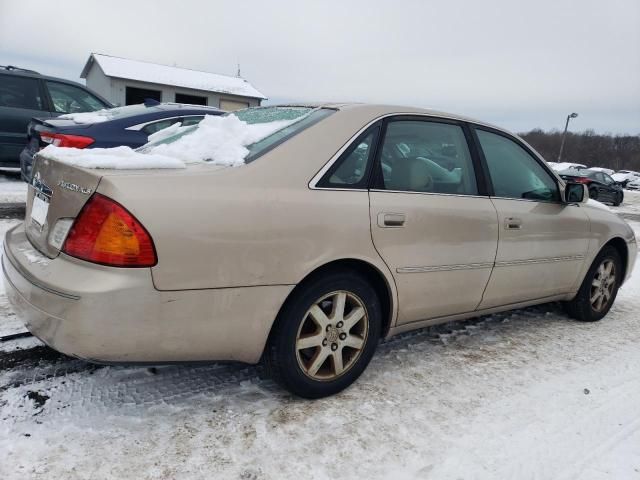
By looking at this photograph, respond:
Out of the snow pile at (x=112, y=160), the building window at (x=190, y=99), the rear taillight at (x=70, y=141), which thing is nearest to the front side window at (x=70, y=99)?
the rear taillight at (x=70, y=141)

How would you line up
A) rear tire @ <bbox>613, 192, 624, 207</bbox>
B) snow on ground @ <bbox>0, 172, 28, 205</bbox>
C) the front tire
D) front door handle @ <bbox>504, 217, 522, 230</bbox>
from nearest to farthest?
the front tire < front door handle @ <bbox>504, 217, 522, 230</bbox> < snow on ground @ <bbox>0, 172, 28, 205</bbox> < rear tire @ <bbox>613, 192, 624, 207</bbox>

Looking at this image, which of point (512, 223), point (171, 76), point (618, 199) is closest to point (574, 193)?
point (512, 223)

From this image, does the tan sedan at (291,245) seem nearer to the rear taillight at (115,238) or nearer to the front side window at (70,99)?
the rear taillight at (115,238)

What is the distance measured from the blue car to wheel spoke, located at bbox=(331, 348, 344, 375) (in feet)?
11.0

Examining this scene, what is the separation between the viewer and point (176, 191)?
6.72 ft

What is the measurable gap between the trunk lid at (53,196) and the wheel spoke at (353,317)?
1329mm

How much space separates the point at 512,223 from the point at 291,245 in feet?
5.63

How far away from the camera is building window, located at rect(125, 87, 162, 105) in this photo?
87.4ft

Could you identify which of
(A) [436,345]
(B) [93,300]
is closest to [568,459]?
(A) [436,345]

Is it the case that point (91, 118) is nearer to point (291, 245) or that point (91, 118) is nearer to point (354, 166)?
point (354, 166)

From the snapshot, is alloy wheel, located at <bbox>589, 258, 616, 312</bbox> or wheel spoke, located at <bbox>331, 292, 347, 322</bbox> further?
alloy wheel, located at <bbox>589, 258, 616, 312</bbox>

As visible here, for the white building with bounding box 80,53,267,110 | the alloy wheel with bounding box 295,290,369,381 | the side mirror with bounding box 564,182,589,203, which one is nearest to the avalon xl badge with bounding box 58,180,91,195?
the alloy wheel with bounding box 295,290,369,381

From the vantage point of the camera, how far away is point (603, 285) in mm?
4340

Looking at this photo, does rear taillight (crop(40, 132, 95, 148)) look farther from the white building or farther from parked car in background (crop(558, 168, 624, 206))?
the white building
